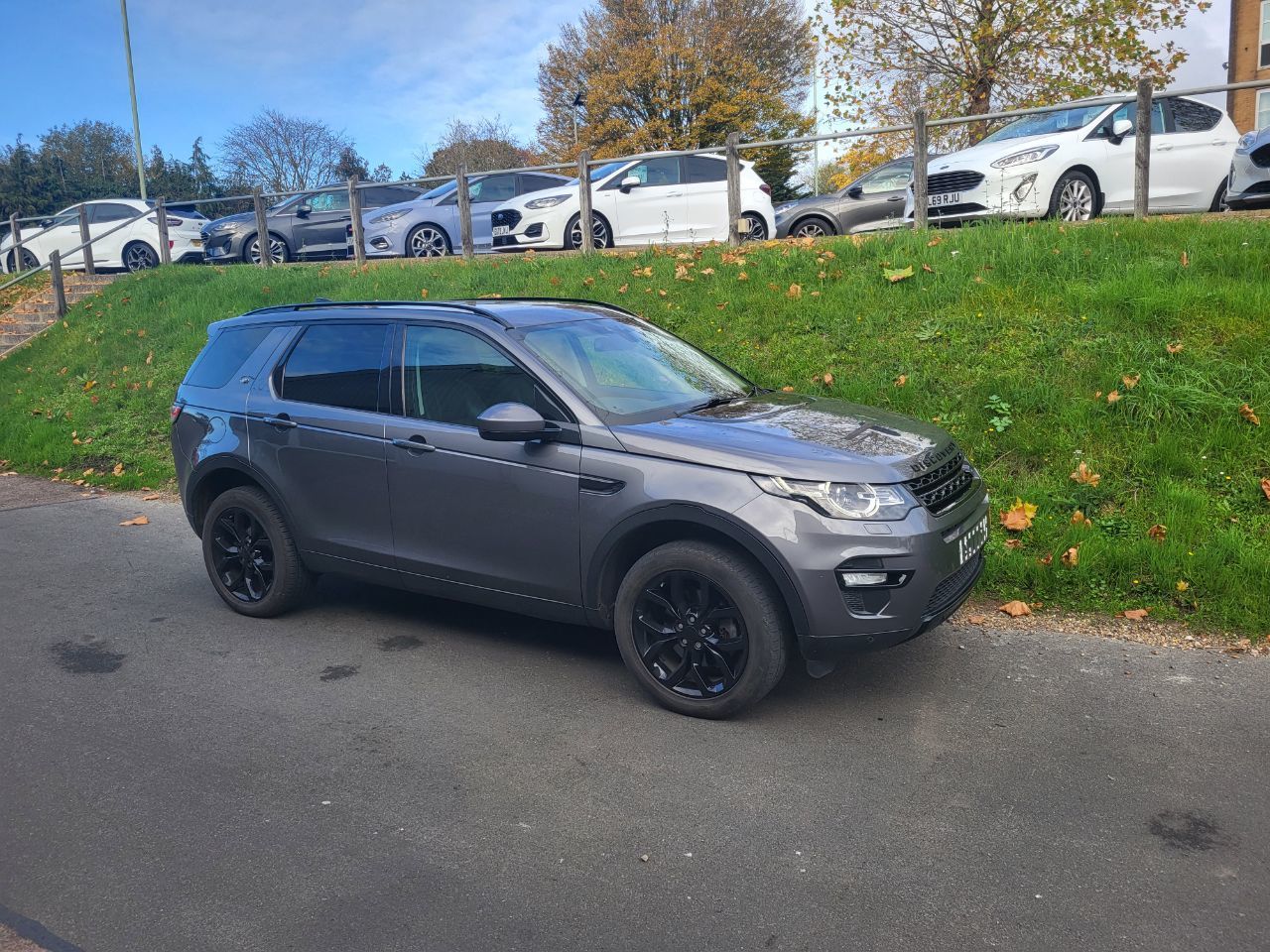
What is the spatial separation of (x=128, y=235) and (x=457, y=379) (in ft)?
60.2

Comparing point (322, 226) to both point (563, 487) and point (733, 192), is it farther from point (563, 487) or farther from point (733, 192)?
point (563, 487)

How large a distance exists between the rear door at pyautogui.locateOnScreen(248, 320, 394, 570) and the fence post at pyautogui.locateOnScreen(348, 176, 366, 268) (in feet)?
35.9

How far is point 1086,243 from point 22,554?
9030 mm

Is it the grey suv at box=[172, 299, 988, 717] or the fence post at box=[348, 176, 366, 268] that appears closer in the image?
the grey suv at box=[172, 299, 988, 717]

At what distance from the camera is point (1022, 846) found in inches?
133

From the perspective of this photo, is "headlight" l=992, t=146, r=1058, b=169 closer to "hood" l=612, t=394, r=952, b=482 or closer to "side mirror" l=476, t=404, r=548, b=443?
"hood" l=612, t=394, r=952, b=482

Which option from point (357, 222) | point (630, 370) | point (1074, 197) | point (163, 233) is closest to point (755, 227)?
point (1074, 197)

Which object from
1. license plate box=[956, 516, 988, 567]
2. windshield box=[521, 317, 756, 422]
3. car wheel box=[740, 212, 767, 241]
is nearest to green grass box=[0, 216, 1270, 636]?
license plate box=[956, 516, 988, 567]

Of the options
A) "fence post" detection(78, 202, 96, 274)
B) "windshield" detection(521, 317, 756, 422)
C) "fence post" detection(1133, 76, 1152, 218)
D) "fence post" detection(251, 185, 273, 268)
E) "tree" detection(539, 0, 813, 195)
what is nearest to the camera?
"windshield" detection(521, 317, 756, 422)

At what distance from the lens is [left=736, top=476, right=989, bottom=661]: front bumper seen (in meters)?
4.11

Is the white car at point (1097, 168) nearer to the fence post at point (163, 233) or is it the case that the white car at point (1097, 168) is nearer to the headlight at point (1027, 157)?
the headlight at point (1027, 157)

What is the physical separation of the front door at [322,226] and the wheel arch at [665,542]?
14010 mm

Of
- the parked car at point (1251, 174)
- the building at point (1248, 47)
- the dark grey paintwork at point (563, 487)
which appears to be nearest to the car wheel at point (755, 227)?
the parked car at point (1251, 174)

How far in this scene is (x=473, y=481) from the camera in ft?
16.2
